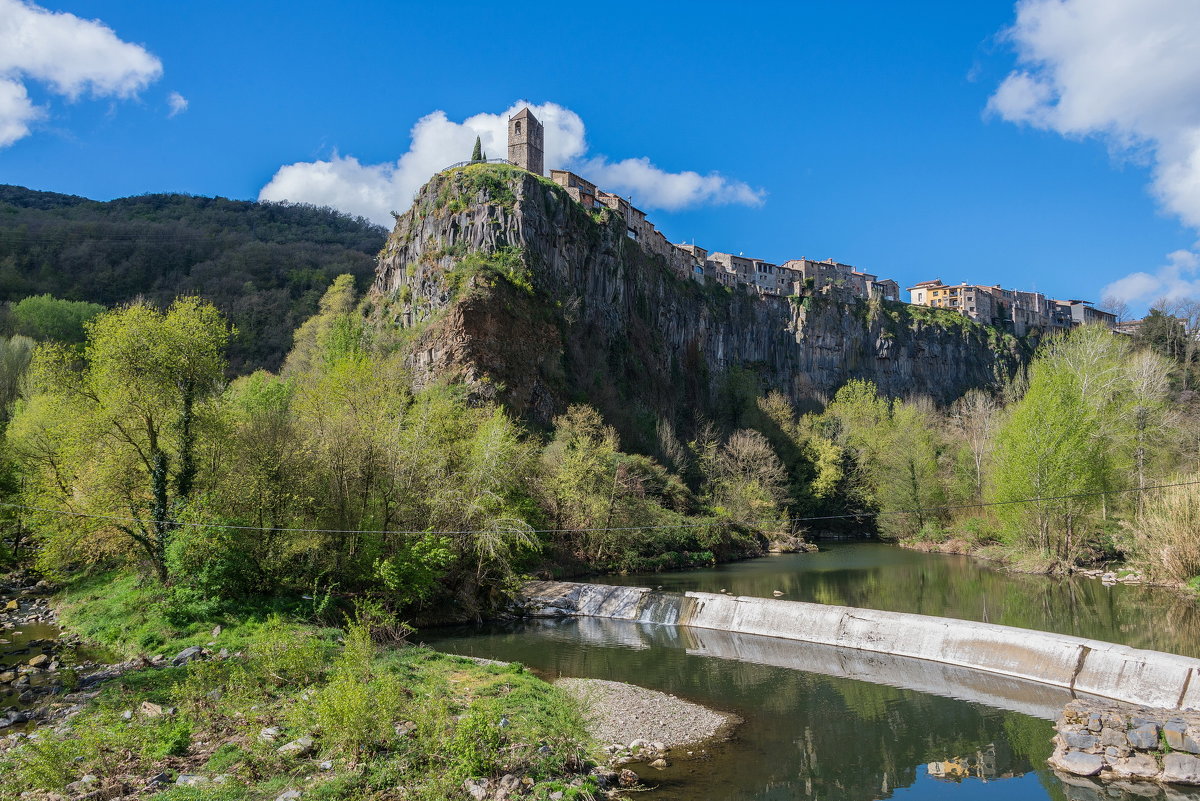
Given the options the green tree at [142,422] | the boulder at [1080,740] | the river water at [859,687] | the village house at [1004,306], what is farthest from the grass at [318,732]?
the village house at [1004,306]

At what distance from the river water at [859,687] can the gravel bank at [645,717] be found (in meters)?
0.66

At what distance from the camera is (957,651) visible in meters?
21.7

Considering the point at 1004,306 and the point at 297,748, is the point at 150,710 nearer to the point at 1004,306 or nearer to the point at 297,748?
the point at 297,748

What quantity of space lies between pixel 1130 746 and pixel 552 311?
56.5 m

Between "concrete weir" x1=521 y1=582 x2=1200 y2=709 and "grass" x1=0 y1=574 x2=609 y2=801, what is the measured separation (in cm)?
1167

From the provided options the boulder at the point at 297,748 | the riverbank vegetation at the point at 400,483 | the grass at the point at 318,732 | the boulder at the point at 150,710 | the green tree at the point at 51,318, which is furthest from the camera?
the green tree at the point at 51,318

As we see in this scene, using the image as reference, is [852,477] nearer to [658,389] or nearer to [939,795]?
[658,389]

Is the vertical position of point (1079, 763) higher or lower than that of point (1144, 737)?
lower

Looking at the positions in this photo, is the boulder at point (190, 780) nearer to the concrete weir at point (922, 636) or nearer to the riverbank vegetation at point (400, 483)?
the riverbank vegetation at point (400, 483)

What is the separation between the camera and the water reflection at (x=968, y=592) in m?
24.4

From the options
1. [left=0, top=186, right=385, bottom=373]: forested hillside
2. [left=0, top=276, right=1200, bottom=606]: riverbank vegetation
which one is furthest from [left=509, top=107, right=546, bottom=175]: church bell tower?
[left=0, top=276, right=1200, bottom=606]: riverbank vegetation

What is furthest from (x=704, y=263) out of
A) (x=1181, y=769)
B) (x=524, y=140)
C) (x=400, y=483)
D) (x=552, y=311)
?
(x=1181, y=769)

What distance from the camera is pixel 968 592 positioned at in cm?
3250

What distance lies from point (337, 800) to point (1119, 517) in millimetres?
43860
